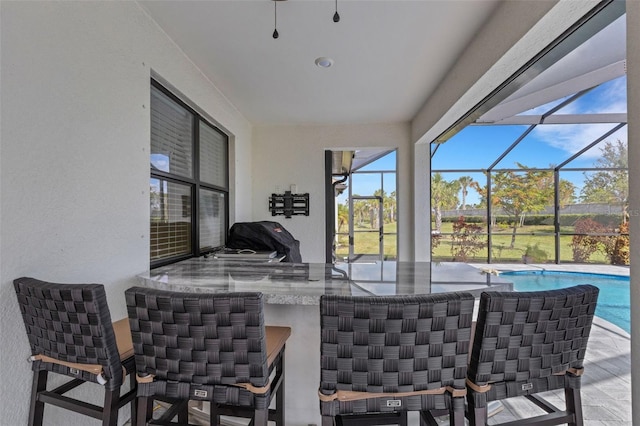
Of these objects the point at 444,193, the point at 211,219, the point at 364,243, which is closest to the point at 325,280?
the point at 211,219

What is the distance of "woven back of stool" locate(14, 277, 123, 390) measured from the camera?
1.02 metres

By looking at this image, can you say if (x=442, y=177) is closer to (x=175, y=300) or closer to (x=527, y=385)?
(x=527, y=385)

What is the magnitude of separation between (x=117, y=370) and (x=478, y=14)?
2.83m

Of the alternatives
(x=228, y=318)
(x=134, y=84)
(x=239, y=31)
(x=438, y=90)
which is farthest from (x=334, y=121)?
(x=228, y=318)

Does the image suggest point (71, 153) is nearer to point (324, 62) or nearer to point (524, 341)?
point (324, 62)

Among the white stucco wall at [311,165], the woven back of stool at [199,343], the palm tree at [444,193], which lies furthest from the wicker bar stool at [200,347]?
the palm tree at [444,193]

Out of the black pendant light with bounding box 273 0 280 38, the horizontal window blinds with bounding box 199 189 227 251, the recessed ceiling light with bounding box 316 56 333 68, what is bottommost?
the horizontal window blinds with bounding box 199 189 227 251

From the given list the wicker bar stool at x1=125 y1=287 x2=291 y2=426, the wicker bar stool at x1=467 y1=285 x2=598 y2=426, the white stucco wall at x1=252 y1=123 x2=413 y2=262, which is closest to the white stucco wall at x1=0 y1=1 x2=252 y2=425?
the wicker bar stool at x1=125 y1=287 x2=291 y2=426

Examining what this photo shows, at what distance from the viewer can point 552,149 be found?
5.91 metres

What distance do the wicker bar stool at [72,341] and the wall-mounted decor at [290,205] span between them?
321cm

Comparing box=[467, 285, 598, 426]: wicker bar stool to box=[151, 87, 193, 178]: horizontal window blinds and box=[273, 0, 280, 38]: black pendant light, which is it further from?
box=[151, 87, 193, 178]: horizontal window blinds

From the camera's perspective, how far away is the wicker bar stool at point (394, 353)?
2.85 feet

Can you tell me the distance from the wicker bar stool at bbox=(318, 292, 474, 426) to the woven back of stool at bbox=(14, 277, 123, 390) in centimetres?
82

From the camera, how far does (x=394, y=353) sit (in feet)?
2.93
